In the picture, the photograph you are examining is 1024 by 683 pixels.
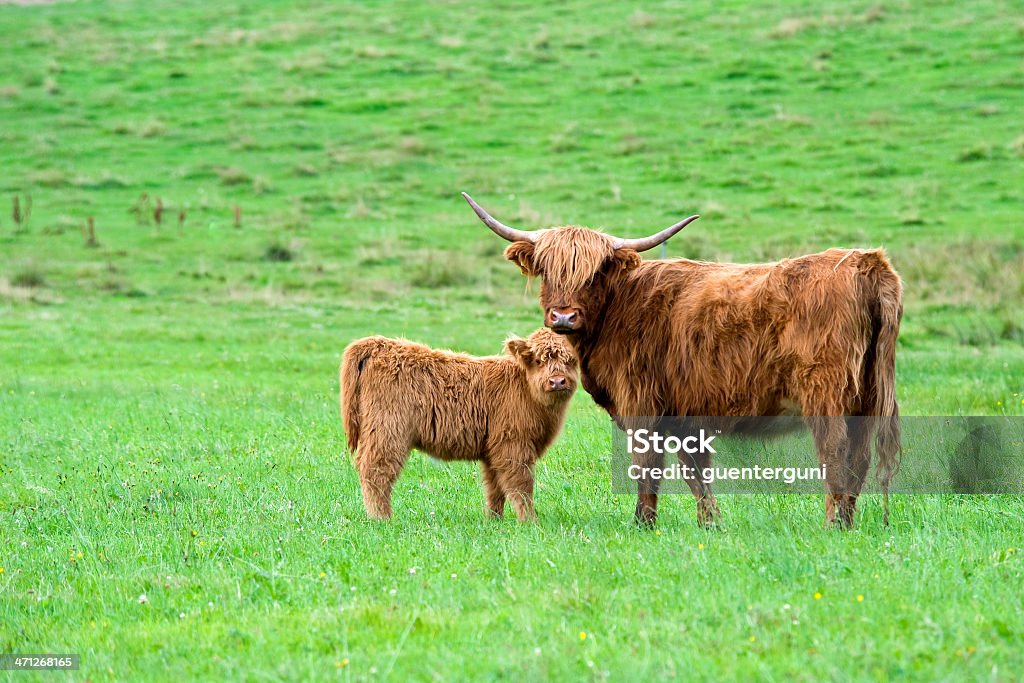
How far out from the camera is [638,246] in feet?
24.7

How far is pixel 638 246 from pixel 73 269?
58.6 ft

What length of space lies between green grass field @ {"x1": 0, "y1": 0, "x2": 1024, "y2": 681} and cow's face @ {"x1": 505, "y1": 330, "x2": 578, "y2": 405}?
0.78 meters

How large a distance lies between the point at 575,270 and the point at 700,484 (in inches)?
58.8

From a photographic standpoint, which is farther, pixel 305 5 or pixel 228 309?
pixel 305 5

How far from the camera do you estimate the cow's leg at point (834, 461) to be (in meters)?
6.22

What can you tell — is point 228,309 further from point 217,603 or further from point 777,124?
point 777,124

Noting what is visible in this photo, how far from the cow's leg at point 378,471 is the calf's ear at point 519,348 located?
1031 millimetres

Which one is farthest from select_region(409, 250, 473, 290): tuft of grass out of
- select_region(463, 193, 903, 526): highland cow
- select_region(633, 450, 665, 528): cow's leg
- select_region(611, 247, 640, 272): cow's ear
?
select_region(633, 450, 665, 528): cow's leg

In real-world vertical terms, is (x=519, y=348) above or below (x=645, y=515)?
above

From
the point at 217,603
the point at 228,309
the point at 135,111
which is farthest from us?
the point at 135,111

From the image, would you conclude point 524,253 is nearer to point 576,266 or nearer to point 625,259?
point 576,266

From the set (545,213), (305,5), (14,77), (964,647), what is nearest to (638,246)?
(964,647)

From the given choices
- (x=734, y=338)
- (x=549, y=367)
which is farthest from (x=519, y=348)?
(x=734, y=338)

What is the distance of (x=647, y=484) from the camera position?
23.3 feet
